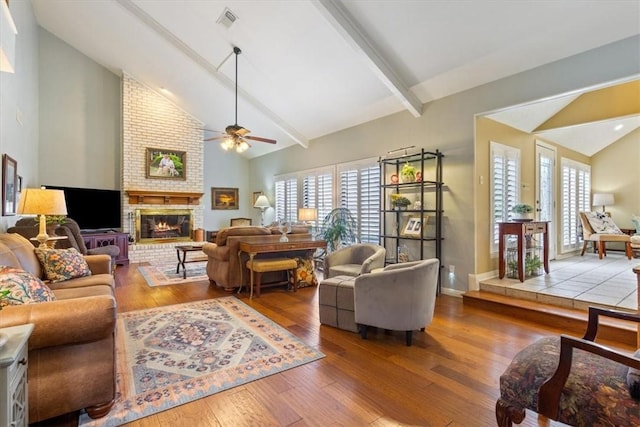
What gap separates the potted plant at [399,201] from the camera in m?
4.91

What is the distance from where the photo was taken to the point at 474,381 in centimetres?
225

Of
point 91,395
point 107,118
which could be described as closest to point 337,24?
point 91,395

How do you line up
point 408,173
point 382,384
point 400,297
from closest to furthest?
point 382,384
point 400,297
point 408,173

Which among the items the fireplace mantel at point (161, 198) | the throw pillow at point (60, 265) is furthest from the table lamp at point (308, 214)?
the throw pillow at point (60, 265)

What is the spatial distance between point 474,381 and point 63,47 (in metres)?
9.72

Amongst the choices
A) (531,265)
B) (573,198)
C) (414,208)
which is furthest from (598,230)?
(414,208)

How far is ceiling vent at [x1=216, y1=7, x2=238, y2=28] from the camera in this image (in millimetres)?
4552

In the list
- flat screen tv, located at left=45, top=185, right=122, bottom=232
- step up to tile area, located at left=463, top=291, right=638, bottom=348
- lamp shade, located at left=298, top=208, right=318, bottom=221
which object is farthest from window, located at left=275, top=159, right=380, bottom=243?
flat screen tv, located at left=45, top=185, right=122, bottom=232

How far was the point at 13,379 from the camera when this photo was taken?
1262 mm

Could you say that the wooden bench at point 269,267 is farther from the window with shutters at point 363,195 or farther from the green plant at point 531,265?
the green plant at point 531,265

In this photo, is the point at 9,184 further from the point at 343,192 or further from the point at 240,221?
the point at 240,221

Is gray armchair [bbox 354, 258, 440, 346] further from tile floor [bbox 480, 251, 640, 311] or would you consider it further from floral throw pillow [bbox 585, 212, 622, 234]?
floral throw pillow [bbox 585, 212, 622, 234]

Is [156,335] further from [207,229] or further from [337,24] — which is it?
[207,229]

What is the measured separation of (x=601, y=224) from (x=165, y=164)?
1001 cm
